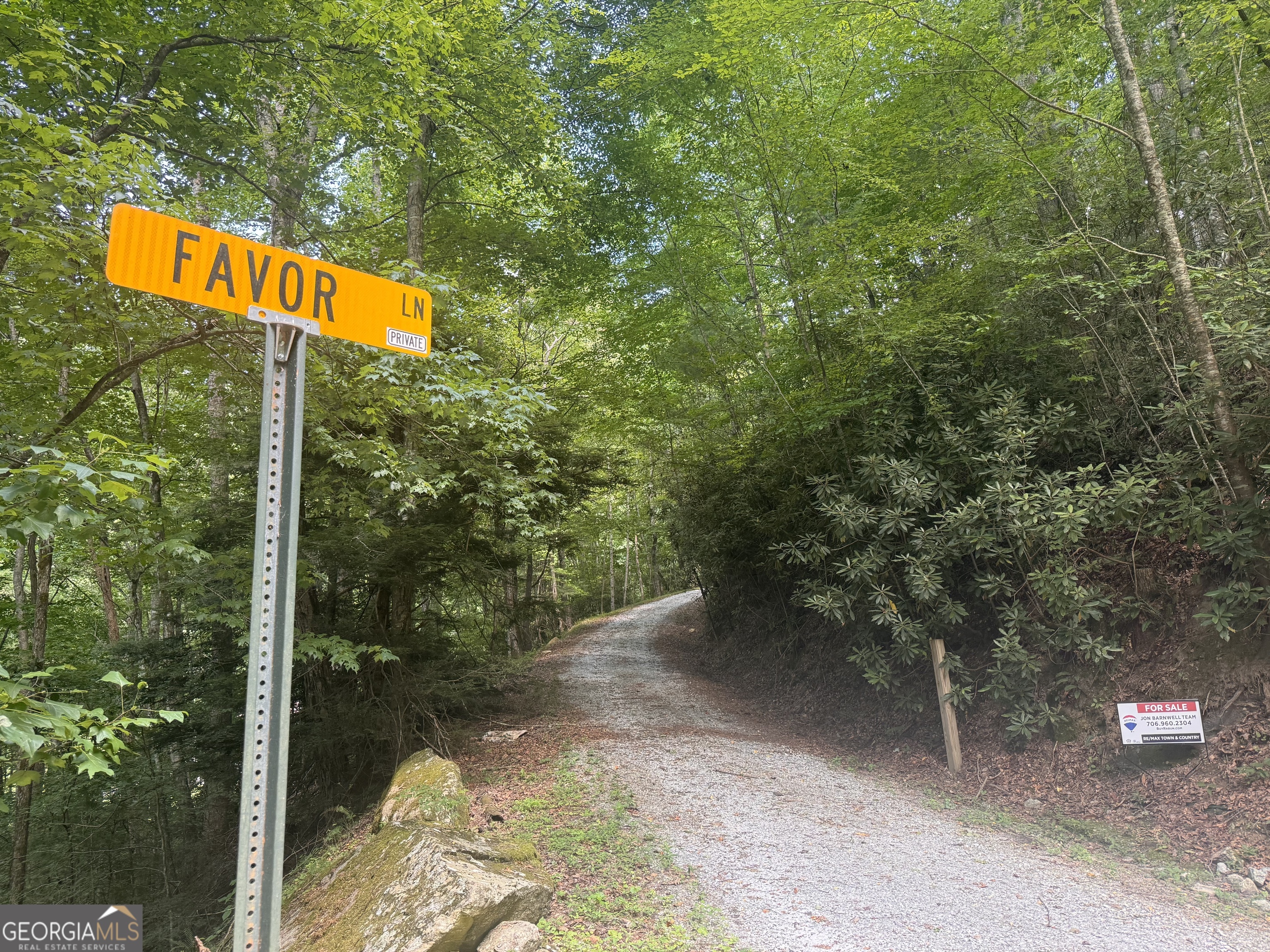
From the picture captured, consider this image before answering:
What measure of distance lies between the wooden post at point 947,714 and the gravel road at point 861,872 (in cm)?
63

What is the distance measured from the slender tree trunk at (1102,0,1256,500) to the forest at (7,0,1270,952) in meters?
0.04

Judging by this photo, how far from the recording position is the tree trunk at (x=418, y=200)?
757 cm

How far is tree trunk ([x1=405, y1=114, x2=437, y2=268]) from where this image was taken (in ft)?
24.8

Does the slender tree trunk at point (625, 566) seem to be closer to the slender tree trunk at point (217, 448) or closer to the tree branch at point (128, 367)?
the slender tree trunk at point (217, 448)

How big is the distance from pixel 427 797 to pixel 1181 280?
23.8 feet

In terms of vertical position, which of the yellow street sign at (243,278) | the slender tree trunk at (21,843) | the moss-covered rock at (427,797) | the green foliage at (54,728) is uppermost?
the yellow street sign at (243,278)

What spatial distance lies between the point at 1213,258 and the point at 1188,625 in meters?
3.79

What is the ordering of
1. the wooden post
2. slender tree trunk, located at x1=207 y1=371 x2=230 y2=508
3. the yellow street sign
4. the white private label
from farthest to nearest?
1. slender tree trunk, located at x1=207 y1=371 x2=230 y2=508
2. the wooden post
3. the white private label
4. the yellow street sign

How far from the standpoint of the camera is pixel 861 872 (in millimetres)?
4742

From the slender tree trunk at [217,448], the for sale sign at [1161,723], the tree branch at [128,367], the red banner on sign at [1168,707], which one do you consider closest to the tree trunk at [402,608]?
the slender tree trunk at [217,448]

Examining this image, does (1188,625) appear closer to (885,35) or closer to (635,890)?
(635,890)

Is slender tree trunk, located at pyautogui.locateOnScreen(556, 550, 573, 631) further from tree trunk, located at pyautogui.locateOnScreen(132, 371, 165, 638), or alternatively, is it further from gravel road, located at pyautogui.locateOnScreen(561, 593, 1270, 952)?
gravel road, located at pyautogui.locateOnScreen(561, 593, 1270, 952)

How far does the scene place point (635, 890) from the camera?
4434 millimetres

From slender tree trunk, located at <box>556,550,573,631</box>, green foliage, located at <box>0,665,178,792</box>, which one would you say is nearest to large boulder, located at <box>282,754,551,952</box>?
green foliage, located at <box>0,665,178,792</box>
